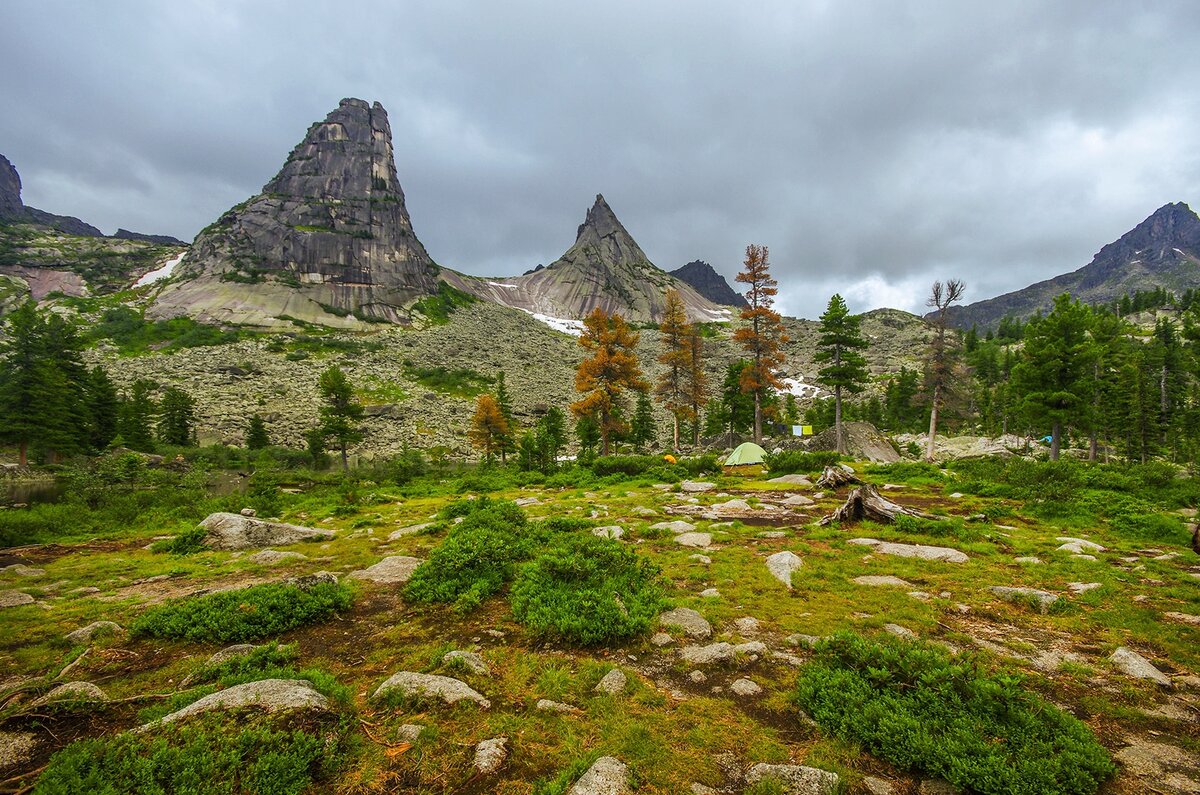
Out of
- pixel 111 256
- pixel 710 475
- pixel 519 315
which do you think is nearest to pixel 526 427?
pixel 710 475

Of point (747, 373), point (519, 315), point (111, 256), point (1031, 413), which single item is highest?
point (111, 256)

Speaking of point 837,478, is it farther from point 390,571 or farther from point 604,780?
point 604,780

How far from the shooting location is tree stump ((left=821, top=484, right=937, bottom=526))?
11.6 m

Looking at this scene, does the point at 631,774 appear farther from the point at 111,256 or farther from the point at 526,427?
the point at 111,256

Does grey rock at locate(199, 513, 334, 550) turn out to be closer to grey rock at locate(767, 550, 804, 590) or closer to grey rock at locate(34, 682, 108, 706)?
grey rock at locate(34, 682, 108, 706)

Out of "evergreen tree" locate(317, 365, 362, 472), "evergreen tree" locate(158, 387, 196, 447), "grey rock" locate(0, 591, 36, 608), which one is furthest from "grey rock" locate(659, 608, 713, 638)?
"evergreen tree" locate(158, 387, 196, 447)

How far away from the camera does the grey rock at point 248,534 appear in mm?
10812

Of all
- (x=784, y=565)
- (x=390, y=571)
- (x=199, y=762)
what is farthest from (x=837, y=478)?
(x=199, y=762)

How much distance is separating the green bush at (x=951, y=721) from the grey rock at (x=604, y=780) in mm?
1865

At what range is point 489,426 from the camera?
157ft

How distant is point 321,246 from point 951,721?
542ft

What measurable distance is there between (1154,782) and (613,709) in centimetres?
396

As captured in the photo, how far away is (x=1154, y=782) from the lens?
125 inches

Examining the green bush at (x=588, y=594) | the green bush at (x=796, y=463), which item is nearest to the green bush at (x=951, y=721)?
the green bush at (x=588, y=594)
